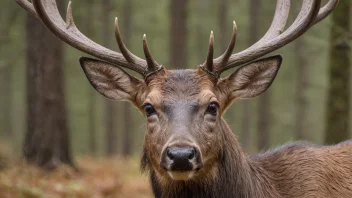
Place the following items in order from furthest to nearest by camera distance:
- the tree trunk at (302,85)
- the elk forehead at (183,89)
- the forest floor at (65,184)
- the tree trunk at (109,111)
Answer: the tree trunk at (109,111) → the tree trunk at (302,85) → the forest floor at (65,184) → the elk forehead at (183,89)

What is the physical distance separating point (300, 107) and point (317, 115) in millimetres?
22731

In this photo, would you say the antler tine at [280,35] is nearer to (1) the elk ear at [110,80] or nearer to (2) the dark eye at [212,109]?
(2) the dark eye at [212,109]

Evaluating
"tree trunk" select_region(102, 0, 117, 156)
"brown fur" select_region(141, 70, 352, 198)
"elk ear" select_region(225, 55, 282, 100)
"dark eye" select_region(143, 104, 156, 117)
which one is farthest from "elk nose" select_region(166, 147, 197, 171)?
"tree trunk" select_region(102, 0, 117, 156)

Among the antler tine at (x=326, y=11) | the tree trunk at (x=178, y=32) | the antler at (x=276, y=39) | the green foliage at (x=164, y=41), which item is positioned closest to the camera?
the antler at (x=276, y=39)

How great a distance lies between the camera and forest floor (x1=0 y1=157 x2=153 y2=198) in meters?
9.24

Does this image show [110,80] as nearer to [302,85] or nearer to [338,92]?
[338,92]

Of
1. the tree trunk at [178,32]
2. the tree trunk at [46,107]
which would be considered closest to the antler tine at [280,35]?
the tree trunk at [46,107]

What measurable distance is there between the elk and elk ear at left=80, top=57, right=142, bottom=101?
0.03 feet

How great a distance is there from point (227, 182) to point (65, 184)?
5.44 m

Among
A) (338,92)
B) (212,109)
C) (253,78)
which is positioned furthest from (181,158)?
(338,92)

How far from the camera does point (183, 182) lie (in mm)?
5875

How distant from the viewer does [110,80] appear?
6.62 m

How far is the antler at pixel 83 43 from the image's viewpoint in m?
6.25

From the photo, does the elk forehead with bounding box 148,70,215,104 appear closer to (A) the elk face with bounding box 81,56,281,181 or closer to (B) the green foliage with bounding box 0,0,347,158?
(A) the elk face with bounding box 81,56,281,181
